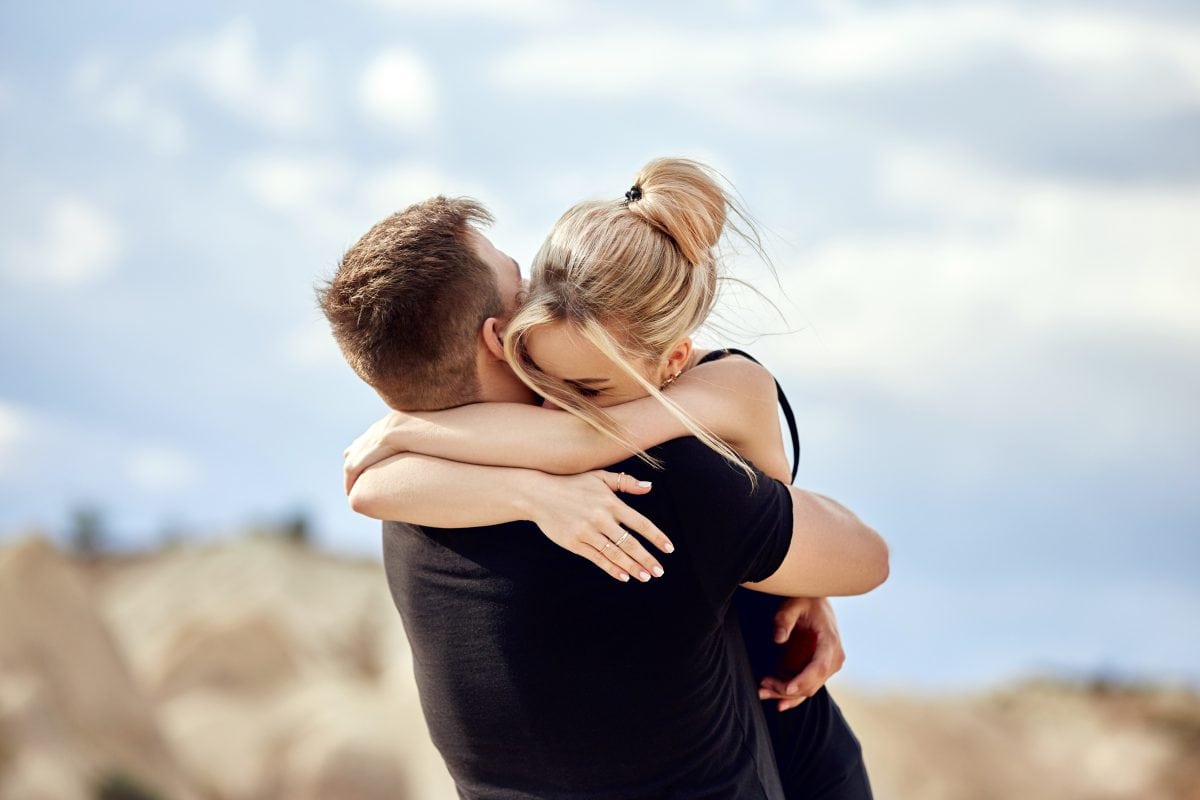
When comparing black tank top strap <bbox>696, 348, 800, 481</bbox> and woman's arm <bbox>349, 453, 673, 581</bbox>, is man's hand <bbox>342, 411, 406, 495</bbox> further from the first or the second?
black tank top strap <bbox>696, 348, 800, 481</bbox>

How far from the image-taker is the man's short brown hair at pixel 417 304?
7.18 ft

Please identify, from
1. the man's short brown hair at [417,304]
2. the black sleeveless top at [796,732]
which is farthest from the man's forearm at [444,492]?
the black sleeveless top at [796,732]

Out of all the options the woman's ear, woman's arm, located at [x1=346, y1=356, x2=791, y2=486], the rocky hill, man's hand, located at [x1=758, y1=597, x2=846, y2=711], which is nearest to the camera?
woman's arm, located at [x1=346, y1=356, x2=791, y2=486]

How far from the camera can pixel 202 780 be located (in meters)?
18.2

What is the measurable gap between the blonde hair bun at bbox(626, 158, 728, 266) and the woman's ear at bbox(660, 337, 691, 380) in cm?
15

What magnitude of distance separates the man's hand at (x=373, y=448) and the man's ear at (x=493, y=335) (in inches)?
9.2

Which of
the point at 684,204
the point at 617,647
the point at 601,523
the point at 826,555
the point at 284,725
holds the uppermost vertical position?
the point at 284,725

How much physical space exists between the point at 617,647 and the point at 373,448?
59 cm

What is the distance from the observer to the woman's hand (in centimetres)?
206

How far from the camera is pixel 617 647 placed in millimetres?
2139

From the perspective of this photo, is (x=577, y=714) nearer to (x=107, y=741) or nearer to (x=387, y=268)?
(x=387, y=268)

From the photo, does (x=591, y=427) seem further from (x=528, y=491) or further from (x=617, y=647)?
(x=617, y=647)

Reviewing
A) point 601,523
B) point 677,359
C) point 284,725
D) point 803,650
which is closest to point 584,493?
point 601,523

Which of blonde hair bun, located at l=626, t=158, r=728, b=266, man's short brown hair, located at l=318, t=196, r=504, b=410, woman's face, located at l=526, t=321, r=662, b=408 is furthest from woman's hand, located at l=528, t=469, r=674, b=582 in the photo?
blonde hair bun, located at l=626, t=158, r=728, b=266
